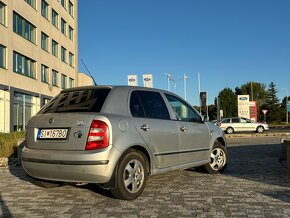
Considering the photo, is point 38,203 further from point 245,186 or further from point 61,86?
point 61,86

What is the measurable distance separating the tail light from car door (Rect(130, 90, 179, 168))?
67cm

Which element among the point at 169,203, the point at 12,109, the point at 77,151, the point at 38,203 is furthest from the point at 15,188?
the point at 12,109

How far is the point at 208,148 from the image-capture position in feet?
25.8

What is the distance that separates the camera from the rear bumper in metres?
5.34

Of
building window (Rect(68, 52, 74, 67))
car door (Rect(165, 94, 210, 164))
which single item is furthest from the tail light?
building window (Rect(68, 52, 74, 67))

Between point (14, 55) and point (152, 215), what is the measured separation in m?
27.3

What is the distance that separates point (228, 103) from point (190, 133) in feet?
273

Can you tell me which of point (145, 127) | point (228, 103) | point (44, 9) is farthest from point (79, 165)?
point (228, 103)

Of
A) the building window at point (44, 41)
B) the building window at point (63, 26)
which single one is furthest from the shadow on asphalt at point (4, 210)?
the building window at point (63, 26)

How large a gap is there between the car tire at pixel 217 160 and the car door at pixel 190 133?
413 millimetres

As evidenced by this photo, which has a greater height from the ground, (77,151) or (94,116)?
(94,116)

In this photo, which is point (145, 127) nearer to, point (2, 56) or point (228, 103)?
point (2, 56)

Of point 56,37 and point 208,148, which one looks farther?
point 56,37

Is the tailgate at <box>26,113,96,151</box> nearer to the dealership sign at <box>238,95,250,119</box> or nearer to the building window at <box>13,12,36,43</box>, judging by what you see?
the building window at <box>13,12,36,43</box>
